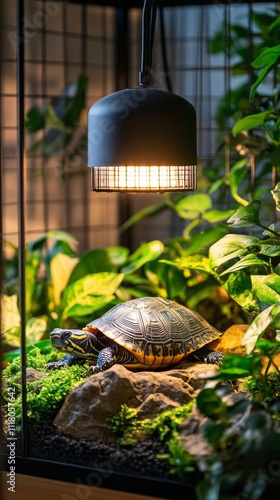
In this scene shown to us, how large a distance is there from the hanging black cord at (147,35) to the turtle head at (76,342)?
2.33 ft

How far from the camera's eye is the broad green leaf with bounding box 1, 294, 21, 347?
115 inches

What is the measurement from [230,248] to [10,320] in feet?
3.54

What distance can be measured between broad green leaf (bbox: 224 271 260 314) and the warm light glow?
34 centimetres

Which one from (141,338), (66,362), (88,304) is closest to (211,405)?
(141,338)

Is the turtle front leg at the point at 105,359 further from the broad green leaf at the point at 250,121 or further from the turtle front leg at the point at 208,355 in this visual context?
the broad green leaf at the point at 250,121

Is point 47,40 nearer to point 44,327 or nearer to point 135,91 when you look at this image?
point 44,327

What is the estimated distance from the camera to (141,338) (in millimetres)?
2201

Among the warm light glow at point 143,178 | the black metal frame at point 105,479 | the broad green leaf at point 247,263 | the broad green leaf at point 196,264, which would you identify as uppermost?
the warm light glow at point 143,178

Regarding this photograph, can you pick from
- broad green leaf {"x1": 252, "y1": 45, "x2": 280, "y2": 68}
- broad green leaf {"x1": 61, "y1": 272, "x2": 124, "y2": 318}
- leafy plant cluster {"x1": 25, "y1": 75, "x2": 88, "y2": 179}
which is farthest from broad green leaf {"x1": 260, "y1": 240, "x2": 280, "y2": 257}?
leafy plant cluster {"x1": 25, "y1": 75, "x2": 88, "y2": 179}

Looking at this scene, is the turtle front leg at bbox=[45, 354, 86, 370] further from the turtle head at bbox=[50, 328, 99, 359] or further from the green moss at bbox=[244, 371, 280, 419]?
the green moss at bbox=[244, 371, 280, 419]

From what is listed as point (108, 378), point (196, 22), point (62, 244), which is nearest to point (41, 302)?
point (62, 244)

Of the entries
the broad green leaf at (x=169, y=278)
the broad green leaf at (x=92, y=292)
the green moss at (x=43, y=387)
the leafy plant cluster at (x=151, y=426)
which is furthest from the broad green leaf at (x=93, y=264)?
the leafy plant cluster at (x=151, y=426)

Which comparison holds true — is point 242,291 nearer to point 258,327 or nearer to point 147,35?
point 258,327

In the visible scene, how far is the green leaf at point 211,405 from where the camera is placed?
1.71 metres
